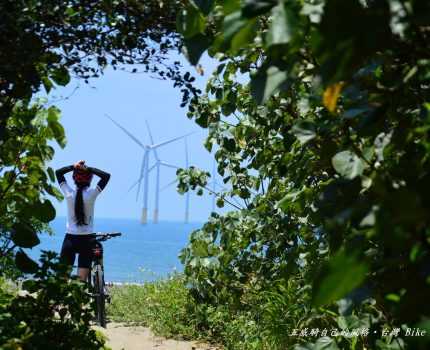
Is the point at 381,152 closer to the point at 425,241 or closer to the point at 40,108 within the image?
the point at 425,241

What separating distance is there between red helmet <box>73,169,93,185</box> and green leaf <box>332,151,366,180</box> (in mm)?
5354

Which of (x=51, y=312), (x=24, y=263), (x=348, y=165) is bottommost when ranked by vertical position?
(x=51, y=312)

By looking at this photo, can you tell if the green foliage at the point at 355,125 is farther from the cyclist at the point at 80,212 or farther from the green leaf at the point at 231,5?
the cyclist at the point at 80,212

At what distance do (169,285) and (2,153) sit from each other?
19.9 feet

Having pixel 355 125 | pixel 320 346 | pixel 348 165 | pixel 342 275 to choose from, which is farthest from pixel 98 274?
pixel 342 275

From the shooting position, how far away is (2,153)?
272 cm

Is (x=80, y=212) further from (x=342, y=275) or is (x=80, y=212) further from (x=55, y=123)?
(x=342, y=275)

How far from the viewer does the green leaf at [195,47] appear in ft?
4.63

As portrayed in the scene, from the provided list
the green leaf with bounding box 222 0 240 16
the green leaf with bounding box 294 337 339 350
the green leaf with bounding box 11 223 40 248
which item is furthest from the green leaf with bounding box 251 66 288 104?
the green leaf with bounding box 11 223 40 248

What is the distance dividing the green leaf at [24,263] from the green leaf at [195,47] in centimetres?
139

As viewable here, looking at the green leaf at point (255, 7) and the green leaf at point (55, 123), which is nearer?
the green leaf at point (255, 7)

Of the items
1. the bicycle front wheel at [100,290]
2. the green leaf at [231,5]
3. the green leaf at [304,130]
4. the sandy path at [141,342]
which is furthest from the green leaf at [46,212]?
the bicycle front wheel at [100,290]

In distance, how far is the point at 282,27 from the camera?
1.03 meters

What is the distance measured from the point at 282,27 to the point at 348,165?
1.95ft
